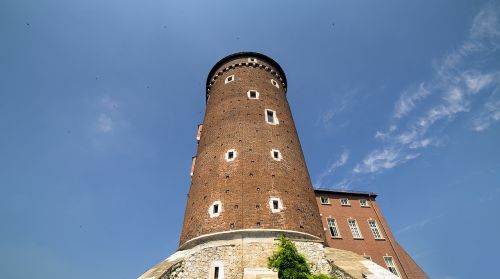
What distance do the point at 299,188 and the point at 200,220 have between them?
21.4 feet

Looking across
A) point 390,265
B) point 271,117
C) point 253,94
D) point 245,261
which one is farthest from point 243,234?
point 390,265

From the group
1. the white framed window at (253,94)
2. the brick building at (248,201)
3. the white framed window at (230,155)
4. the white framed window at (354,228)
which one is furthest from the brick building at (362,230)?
the white framed window at (230,155)

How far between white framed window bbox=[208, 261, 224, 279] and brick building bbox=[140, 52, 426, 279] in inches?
1.8

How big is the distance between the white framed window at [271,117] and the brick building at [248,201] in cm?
8

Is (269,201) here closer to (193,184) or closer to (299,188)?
(299,188)

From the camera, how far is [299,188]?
17641mm

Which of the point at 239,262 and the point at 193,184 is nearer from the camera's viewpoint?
the point at 239,262

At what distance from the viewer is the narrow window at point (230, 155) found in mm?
18016

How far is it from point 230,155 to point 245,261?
697 centimetres

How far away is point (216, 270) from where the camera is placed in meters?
13.5

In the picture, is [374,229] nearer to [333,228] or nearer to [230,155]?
[333,228]

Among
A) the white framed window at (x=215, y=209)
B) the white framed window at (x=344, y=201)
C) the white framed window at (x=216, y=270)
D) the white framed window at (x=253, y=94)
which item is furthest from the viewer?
the white framed window at (x=344, y=201)

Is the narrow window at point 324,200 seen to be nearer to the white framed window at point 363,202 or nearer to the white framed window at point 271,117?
the white framed window at point 363,202

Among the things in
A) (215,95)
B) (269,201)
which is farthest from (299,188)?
(215,95)
